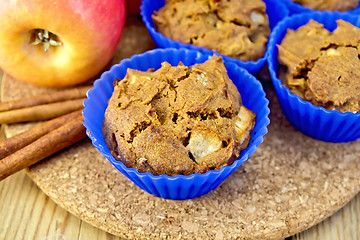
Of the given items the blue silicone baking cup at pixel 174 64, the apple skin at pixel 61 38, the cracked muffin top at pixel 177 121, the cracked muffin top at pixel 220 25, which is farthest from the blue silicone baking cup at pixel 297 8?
the apple skin at pixel 61 38

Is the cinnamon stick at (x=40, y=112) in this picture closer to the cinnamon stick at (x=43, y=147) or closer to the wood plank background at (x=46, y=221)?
the cinnamon stick at (x=43, y=147)

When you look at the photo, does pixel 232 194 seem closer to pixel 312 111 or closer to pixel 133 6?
pixel 312 111

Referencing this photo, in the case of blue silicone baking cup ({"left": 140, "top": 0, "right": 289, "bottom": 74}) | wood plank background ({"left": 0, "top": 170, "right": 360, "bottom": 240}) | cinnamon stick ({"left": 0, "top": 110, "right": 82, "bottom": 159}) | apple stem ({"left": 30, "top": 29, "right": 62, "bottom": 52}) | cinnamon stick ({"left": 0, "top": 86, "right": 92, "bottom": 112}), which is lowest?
wood plank background ({"left": 0, "top": 170, "right": 360, "bottom": 240})

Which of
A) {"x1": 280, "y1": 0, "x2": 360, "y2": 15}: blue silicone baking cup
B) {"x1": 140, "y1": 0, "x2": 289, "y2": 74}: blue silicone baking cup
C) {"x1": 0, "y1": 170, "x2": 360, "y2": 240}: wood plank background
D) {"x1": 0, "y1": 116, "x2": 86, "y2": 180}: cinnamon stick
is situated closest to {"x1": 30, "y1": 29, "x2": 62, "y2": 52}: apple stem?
{"x1": 0, "y1": 116, "x2": 86, "y2": 180}: cinnamon stick

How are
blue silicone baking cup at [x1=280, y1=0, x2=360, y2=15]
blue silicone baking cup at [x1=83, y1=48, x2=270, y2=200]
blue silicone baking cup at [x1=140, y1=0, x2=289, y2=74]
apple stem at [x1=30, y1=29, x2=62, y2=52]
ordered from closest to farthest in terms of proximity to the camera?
1. blue silicone baking cup at [x1=83, y1=48, x2=270, y2=200]
2. apple stem at [x1=30, y1=29, x2=62, y2=52]
3. blue silicone baking cup at [x1=140, y1=0, x2=289, y2=74]
4. blue silicone baking cup at [x1=280, y1=0, x2=360, y2=15]

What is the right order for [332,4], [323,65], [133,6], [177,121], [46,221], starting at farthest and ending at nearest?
[133,6] < [332,4] < [323,65] < [46,221] < [177,121]

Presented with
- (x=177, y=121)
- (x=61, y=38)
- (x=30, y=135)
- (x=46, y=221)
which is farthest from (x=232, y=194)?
(x=61, y=38)

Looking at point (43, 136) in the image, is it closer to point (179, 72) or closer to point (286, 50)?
point (179, 72)

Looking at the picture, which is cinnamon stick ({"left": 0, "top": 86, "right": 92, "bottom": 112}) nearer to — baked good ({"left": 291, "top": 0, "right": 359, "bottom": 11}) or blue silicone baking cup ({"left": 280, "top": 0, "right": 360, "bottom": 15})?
blue silicone baking cup ({"left": 280, "top": 0, "right": 360, "bottom": 15})
